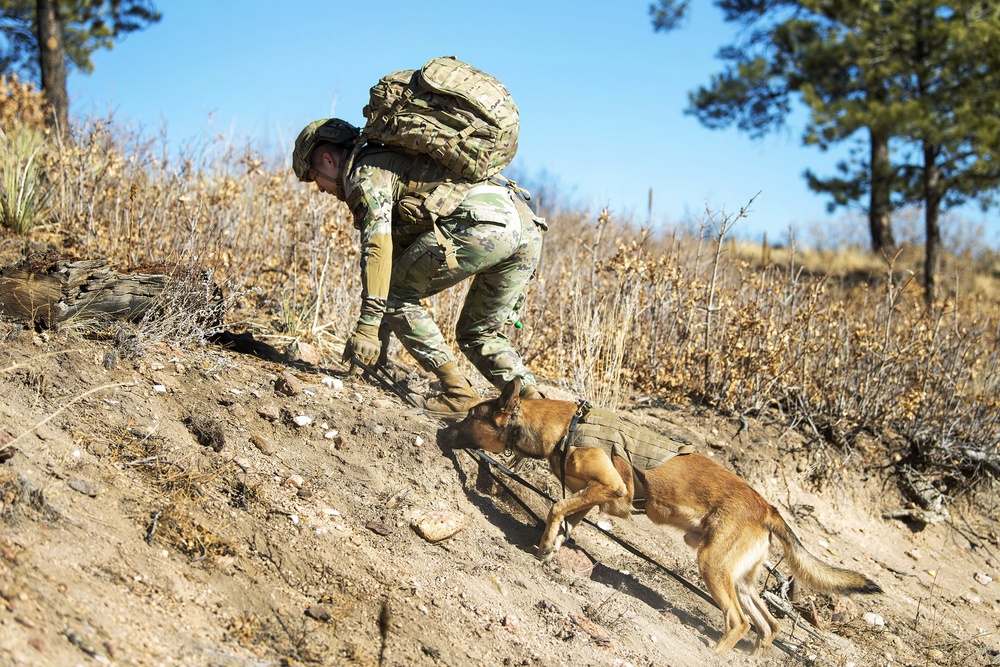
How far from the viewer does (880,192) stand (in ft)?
54.6

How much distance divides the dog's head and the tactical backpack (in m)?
1.26

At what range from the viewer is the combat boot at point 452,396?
4.96 m

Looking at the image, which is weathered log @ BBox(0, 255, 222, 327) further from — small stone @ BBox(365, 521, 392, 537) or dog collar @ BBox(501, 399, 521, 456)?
dog collar @ BBox(501, 399, 521, 456)

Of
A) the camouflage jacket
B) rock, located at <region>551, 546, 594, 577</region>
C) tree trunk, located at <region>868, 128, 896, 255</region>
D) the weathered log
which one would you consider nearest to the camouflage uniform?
the camouflage jacket

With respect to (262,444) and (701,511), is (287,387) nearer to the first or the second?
(262,444)

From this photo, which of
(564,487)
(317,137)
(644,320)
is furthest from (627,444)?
(644,320)

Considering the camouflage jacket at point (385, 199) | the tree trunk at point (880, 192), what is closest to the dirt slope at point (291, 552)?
the camouflage jacket at point (385, 199)

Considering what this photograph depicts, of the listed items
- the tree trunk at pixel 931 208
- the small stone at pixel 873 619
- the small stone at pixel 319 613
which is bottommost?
the small stone at pixel 873 619

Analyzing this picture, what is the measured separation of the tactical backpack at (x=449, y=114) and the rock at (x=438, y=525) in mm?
1879

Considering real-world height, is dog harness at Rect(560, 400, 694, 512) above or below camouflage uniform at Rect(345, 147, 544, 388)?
below

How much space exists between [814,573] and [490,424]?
1.88m

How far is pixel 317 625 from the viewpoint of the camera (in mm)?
3250

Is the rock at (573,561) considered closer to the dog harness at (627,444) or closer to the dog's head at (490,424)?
the dog harness at (627,444)

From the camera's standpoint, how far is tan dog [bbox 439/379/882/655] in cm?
415
